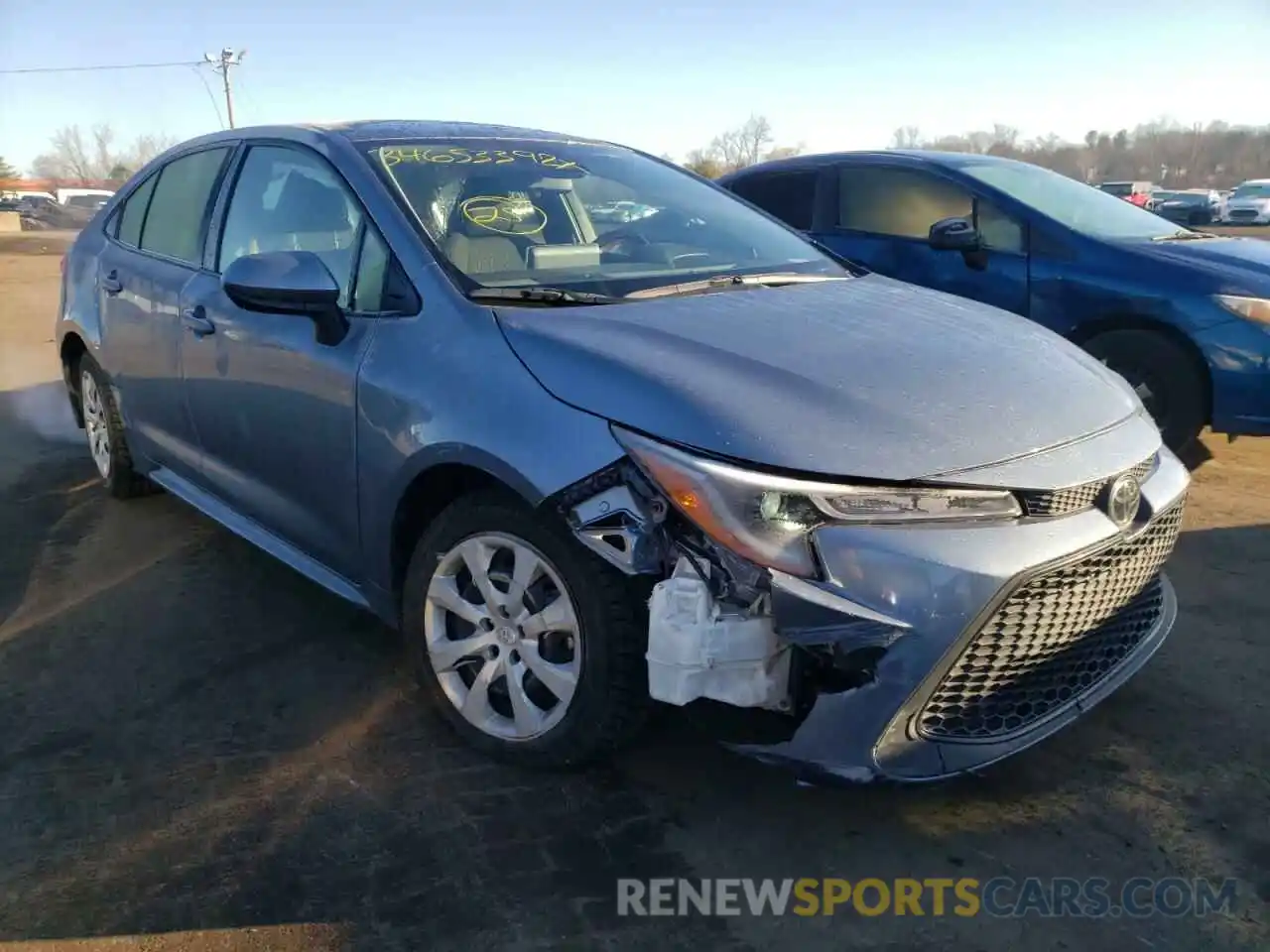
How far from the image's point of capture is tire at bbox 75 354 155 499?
4766 mm

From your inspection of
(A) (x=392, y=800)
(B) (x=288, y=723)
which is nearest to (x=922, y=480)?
(A) (x=392, y=800)

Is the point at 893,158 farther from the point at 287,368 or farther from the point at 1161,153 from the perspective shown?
the point at 1161,153

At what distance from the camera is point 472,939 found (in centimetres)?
216

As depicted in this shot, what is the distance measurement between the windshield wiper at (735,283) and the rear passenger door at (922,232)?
269cm

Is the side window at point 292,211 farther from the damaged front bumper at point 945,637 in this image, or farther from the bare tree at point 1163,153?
the bare tree at point 1163,153

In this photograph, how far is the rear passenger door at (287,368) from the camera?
3.02 meters

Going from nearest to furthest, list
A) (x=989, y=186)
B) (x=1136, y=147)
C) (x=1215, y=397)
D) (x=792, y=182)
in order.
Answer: (x=1215, y=397) → (x=989, y=186) → (x=792, y=182) → (x=1136, y=147)

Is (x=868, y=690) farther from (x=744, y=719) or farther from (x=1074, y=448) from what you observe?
(x=1074, y=448)

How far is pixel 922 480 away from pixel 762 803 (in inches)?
37.9

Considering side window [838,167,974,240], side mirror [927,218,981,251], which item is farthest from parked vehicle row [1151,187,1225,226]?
side mirror [927,218,981,251]

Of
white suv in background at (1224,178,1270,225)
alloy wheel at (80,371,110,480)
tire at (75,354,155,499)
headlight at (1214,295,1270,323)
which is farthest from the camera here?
white suv in background at (1224,178,1270,225)

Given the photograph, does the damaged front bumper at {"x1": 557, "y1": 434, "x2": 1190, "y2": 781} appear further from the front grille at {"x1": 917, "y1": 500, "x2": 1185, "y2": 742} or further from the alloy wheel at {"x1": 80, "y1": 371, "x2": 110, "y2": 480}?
the alloy wheel at {"x1": 80, "y1": 371, "x2": 110, "y2": 480}

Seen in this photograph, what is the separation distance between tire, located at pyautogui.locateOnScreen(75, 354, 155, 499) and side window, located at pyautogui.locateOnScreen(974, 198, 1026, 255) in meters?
4.68

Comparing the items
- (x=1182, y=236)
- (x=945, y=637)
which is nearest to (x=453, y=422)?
(x=945, y=637)
